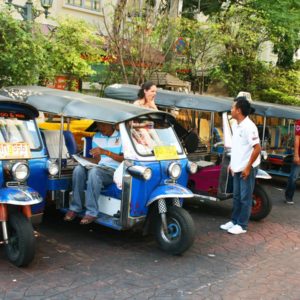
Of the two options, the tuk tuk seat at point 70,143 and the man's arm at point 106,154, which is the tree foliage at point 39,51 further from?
the man's arm at point 106,154

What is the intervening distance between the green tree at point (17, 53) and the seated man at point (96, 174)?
344 centimetres

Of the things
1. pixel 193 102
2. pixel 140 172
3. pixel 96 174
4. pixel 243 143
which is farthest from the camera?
pixel 193 102

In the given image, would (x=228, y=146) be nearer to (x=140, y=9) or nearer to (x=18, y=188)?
(x=18, y=188)

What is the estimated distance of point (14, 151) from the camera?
17.2 feet

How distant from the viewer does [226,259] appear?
5.57m

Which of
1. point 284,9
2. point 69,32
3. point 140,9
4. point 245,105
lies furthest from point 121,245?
point 284,9

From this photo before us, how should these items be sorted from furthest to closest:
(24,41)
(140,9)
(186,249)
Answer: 1. (140,9)
2. (24,41)
3. (186,249)

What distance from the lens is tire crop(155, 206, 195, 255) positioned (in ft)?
17.7

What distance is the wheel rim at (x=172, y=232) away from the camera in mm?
5520

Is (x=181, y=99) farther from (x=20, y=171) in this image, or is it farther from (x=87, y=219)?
(x=20, y=171)

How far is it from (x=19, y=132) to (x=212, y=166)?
3.58 metres

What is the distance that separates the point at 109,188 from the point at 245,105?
87.4 inches

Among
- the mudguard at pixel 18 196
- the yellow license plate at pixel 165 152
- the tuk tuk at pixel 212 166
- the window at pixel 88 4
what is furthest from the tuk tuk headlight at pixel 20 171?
the window at pixel 88 4

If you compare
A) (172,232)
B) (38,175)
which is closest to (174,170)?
(172,232)
